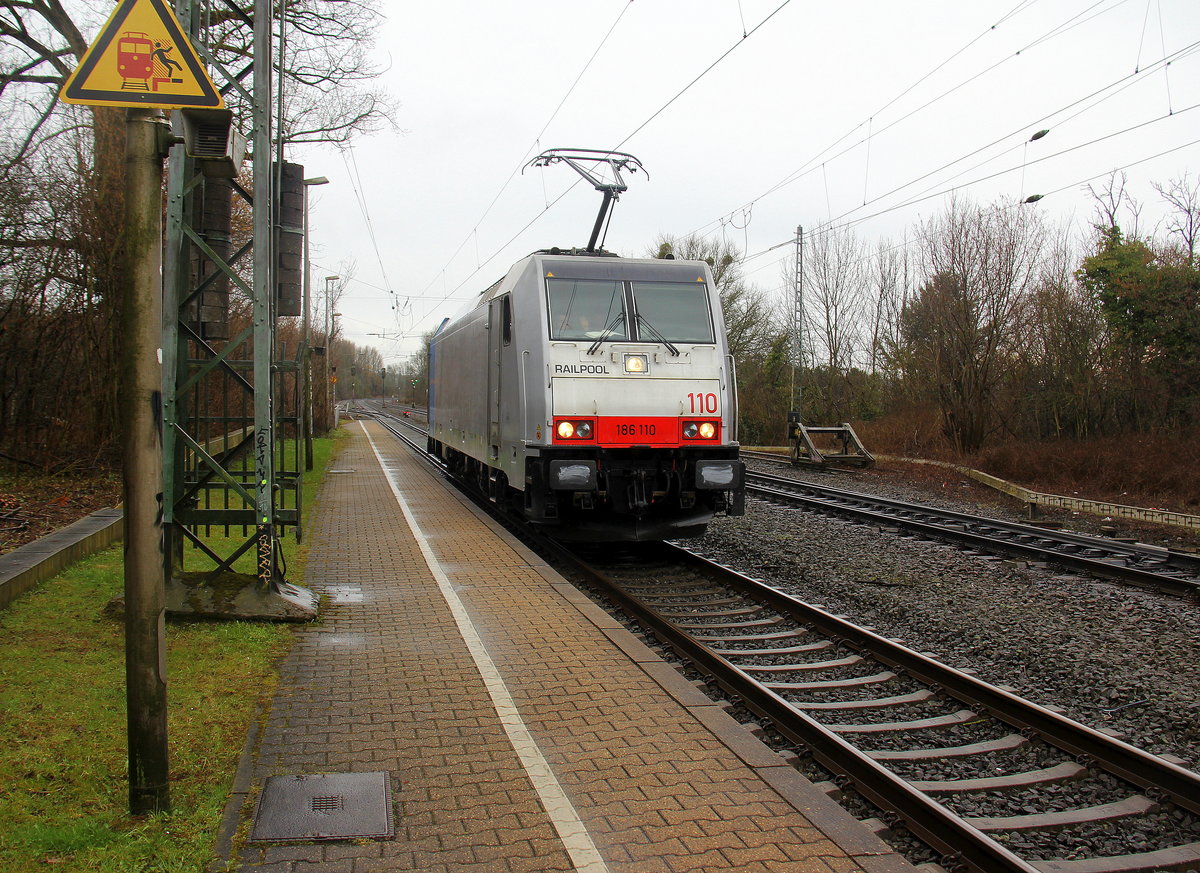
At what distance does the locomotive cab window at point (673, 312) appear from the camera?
10484 mm

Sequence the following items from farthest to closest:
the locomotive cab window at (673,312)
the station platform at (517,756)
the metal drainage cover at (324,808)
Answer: the locomotive cab window at (673,312) < the metal drainage cover at (324,808) < the station platform at (517,756)

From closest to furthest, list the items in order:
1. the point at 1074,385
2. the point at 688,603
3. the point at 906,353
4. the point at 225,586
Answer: the point at 225,586 → the point at 688,603 → the point at 1074,385 → the point at 906,353

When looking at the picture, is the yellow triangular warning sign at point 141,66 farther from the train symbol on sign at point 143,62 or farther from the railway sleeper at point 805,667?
the railway sleeper at point 805,667

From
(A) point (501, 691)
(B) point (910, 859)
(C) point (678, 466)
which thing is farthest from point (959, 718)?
(C) point (678, 466)

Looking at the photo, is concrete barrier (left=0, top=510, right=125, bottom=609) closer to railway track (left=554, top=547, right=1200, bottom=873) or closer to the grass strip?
the grass strip

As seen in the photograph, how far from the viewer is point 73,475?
1351 cm

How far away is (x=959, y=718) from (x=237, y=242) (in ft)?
55.4

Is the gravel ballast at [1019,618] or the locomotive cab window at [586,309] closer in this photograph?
the gravel ballast at [1019,618]

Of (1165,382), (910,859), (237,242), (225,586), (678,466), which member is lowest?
(910,859)

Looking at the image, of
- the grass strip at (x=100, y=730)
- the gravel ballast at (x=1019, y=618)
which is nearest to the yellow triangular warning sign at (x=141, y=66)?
the grass strip at (x=100, y=730)

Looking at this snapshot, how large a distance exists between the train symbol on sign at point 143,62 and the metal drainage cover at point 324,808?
2.94m

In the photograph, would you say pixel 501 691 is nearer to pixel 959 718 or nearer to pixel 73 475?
pixel 959 718

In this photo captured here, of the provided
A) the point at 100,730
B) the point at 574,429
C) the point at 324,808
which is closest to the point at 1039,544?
the point at 574,429

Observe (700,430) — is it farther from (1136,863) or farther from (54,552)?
(1136,863)
